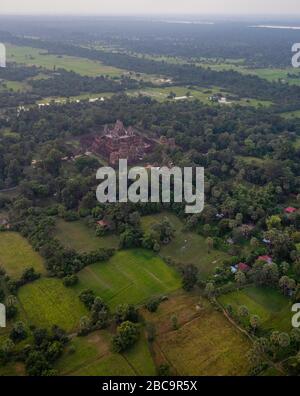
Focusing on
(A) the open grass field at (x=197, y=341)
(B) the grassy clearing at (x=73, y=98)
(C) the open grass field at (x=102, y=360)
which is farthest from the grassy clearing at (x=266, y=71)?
(C) the open grass field at (x=102, y=360)

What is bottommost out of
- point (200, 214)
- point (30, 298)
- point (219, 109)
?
point (30, 298)

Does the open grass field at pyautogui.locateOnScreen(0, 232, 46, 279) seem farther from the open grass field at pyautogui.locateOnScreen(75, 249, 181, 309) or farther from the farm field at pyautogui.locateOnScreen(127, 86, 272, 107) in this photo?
the farm field at pyautogui.locateOnScreen(127, 86, 272, 107)

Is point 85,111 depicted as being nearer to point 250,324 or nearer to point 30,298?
point 30,298

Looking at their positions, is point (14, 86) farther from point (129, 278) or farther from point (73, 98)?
point (129, 278)

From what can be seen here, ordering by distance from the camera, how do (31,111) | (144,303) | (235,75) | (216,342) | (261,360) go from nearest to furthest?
(261,360)
(216,342)
(144,303)
(31,111)
(235,75)

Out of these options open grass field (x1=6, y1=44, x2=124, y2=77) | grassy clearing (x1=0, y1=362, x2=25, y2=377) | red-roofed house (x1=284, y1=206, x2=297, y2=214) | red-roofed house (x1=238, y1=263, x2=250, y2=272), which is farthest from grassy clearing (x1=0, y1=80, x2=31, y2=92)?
grassy clearing (x1=0, y1=362, x2=25, y2=377)
